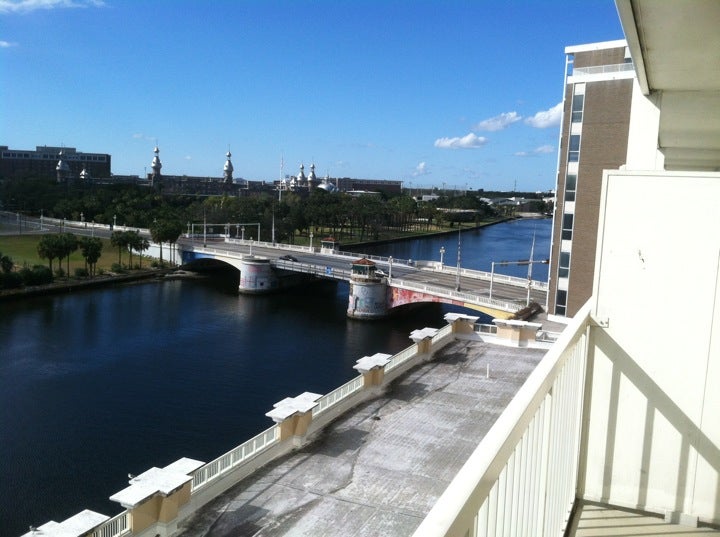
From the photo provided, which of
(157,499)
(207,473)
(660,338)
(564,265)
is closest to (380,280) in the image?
(564,265)

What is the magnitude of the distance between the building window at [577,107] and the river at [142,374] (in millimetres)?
12673

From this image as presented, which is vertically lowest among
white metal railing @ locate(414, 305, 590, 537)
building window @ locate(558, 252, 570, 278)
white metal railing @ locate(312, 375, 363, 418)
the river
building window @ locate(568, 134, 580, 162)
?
the river

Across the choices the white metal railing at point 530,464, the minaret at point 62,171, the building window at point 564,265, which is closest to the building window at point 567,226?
the building window at point 564,265

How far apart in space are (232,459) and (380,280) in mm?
29068

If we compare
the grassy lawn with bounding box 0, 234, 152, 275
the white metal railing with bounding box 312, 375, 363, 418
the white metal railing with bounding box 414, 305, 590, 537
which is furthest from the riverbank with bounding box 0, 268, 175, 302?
the white metal railing with bounding box 414, 305, 590, 537

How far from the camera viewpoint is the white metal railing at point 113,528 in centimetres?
769

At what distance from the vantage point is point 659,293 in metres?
2.97

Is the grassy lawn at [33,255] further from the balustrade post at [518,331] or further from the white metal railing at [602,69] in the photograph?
the balustrade post at [518,331]

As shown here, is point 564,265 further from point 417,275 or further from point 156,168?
point 156,168

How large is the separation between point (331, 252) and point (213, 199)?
39365mm

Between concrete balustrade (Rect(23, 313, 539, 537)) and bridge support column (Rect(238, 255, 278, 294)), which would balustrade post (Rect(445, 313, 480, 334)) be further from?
bridge support column (Rect(238, 255, 278, 294))

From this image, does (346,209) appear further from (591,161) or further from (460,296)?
(591,161)

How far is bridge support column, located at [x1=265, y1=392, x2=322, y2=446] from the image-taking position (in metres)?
Answer: 9.91

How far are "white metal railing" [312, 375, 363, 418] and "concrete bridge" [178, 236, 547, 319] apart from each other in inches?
Result: 749
